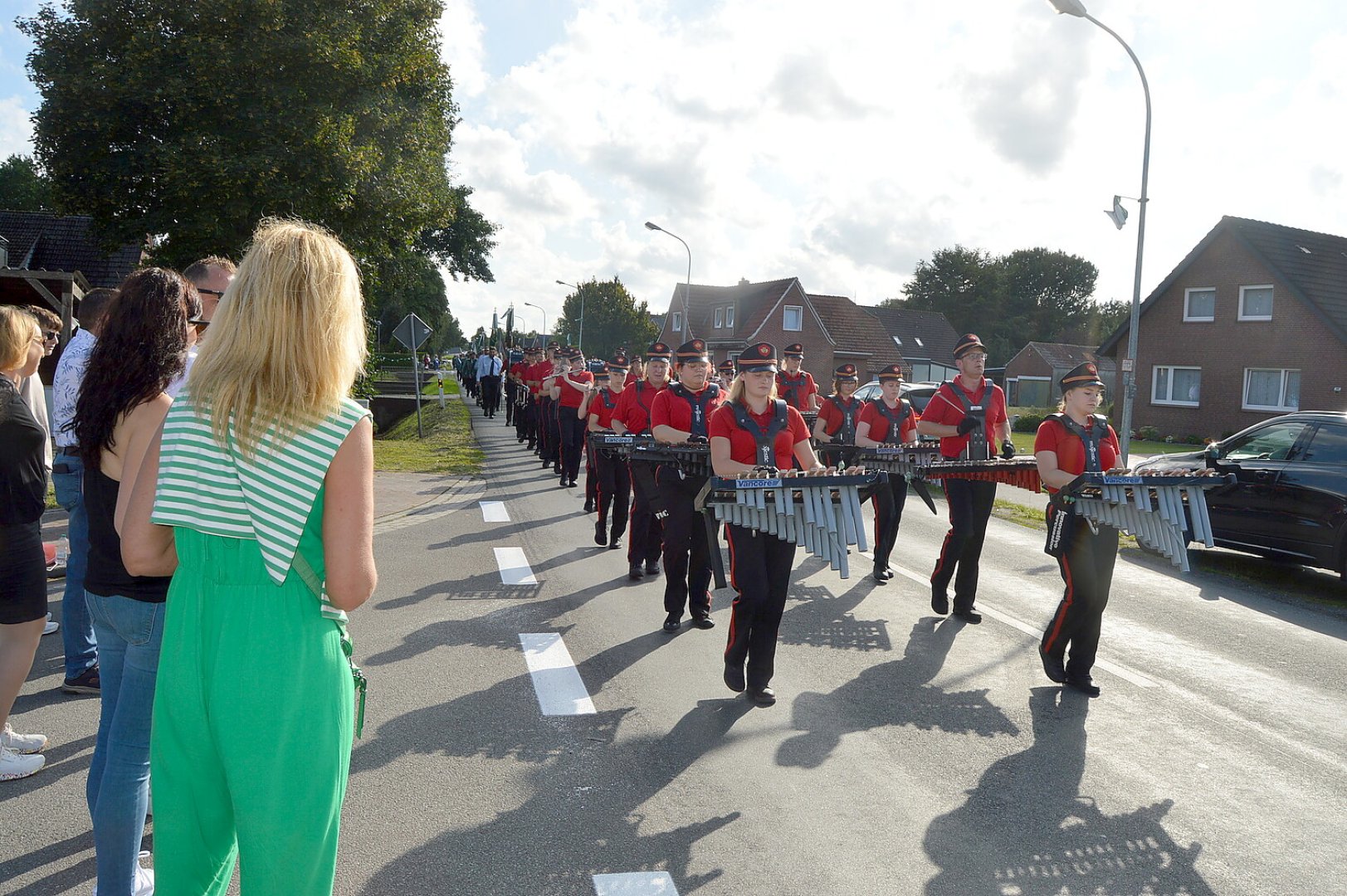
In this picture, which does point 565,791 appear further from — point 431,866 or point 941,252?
point 941,252

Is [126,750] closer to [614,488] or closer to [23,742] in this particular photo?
[23,742]

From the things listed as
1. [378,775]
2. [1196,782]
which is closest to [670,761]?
[378,775]

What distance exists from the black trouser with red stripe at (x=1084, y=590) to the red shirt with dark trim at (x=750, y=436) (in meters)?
1.73

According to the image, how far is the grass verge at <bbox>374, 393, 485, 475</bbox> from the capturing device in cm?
1738

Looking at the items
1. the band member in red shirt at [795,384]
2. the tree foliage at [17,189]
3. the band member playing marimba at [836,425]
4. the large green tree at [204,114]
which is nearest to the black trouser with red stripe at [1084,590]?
the band member playing marimba at [836,425]

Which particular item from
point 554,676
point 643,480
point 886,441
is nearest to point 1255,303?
point 886,441

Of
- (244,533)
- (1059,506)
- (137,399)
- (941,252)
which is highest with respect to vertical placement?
(941,252)

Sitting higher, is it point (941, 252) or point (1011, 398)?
point (941, 252)

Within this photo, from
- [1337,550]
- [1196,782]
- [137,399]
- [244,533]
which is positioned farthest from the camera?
[1337,550]

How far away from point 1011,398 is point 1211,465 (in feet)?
235

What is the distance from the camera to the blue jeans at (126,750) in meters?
2.81

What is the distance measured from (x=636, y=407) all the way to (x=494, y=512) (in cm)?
369

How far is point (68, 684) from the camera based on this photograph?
5293 mm

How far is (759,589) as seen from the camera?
211 inches
